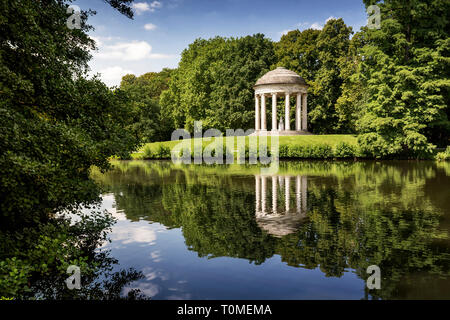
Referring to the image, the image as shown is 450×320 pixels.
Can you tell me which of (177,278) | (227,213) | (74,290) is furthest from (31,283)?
(227,213)

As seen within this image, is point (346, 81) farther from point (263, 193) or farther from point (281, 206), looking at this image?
point (281, 206)

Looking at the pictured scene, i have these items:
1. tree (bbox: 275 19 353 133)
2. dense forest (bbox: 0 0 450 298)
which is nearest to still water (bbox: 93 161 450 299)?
dense forest (bbox: 0 0 450 298)

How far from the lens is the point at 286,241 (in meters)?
8.31

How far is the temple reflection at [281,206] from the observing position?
962 centimetres

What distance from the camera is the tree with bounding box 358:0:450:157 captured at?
A: 29.1 metres

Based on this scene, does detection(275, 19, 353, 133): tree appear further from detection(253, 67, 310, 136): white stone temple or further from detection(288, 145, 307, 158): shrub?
detection(288, 145, 307, 158): shrub

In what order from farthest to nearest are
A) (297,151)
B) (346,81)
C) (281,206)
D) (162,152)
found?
(346,81)
(162,152)
(297,151)
(281,206)

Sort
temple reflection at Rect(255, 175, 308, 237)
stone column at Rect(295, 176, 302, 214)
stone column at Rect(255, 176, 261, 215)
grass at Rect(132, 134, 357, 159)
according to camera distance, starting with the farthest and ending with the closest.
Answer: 1. grass at Rect(132, 134, 357, 159)
2. stone column at Rect(255, 176, 261, 215)
3. stone column at Rect(295, 176, 302, 214)
4. temple reflection at Rect(255, 175, 308, 237)

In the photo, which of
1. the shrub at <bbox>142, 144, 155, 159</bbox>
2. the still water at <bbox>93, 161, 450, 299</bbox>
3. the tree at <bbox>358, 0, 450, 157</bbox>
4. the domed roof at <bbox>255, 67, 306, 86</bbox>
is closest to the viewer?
the still water at <bbox>93, 161, 450, 299</bbox>

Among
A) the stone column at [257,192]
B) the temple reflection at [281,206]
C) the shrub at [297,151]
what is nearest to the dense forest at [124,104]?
the temple reflection at [281,206]

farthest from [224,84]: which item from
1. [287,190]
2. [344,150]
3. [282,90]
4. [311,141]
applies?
[287,190]

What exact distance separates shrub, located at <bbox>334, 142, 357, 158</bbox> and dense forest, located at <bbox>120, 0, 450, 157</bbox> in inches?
51.5

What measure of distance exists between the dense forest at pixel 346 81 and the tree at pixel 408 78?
0.09 m

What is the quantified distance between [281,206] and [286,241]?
13.2ft
